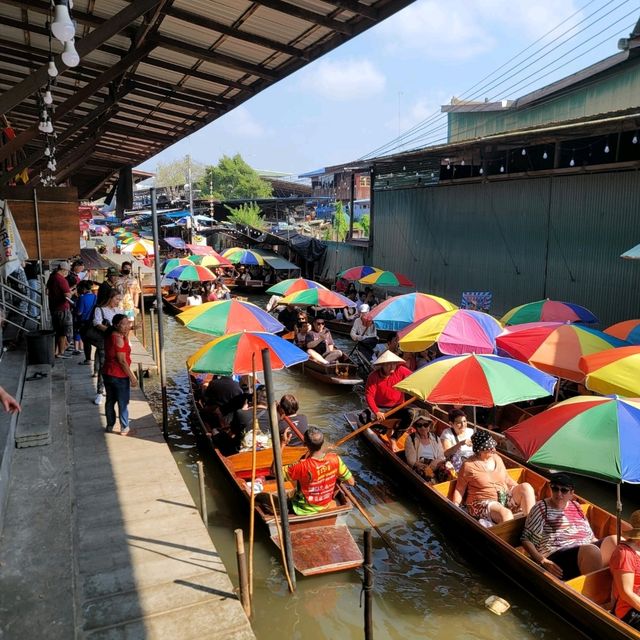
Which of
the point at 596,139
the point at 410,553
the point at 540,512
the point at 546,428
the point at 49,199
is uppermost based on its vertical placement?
the point at 596,139

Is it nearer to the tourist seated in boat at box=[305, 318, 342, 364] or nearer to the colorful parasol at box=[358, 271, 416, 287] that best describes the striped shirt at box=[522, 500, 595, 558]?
the tourist seated in boat at box=[305, 318, 342, 364]

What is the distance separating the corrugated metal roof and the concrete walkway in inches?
168

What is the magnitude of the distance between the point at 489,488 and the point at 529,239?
31.1 ft

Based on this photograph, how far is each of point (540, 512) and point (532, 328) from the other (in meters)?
3.74

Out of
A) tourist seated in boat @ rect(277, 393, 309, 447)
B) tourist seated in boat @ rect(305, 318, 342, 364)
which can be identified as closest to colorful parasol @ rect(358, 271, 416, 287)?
tourist seated in boat @ rect(305, 318, 342, 364)

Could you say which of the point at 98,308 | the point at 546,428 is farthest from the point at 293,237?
the point at 546,428

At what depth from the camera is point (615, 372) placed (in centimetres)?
662

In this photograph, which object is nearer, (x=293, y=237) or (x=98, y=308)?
(x=98, y=308)

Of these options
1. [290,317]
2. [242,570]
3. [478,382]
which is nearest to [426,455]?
[478,382]

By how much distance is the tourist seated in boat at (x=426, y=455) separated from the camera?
7.74 meters

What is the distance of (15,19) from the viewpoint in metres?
7.82

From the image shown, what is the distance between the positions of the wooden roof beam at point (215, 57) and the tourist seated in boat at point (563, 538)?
676 centimetres

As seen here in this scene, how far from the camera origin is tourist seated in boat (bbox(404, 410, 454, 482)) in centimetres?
774

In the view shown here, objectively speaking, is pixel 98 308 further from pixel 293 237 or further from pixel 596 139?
pixel 293 237
